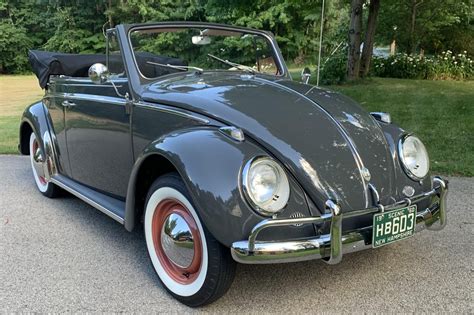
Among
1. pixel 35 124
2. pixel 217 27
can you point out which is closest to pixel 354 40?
pixel 217 27

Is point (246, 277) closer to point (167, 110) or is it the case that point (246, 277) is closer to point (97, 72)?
point (167, 110)

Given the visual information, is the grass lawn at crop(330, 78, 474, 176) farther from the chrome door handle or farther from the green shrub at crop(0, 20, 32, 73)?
the green shrub at crop(0, 20, 32, 73)

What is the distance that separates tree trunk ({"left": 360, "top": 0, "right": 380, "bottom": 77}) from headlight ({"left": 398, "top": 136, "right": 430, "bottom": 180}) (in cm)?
964

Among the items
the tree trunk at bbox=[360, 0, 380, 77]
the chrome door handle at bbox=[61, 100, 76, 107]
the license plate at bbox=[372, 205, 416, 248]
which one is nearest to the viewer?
the license plate at bbox=[372, 205, 416, 248]

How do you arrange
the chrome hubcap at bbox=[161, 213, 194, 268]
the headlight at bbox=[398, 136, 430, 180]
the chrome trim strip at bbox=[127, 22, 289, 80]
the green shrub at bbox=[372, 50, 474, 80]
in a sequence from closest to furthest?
the chrome hubcap at bbox=[161, 213, 194, 268]
the headlight at bbox=[398, 136, 430, 180]
the chrome trim strip at bbox=[127, 22, 289, 80]
the green shrub at bbox=[372, 50, 474, 80]

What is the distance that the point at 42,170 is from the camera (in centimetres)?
482

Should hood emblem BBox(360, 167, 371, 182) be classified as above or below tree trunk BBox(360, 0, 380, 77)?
below

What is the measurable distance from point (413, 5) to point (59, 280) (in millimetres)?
17237

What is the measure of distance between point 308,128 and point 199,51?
5.00 feet

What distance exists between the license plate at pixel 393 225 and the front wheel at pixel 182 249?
0.82 metres

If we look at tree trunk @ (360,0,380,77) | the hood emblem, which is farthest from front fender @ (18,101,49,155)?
tree trunk @ (360,0,380,77)

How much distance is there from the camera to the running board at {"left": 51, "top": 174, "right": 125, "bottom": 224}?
11.1ft

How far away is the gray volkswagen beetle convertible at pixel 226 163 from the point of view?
2.43m

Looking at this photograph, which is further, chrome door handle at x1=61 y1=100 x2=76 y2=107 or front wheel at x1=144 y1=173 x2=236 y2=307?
chrome door handle at x1=61 y1=100 x2=76 y2=107
